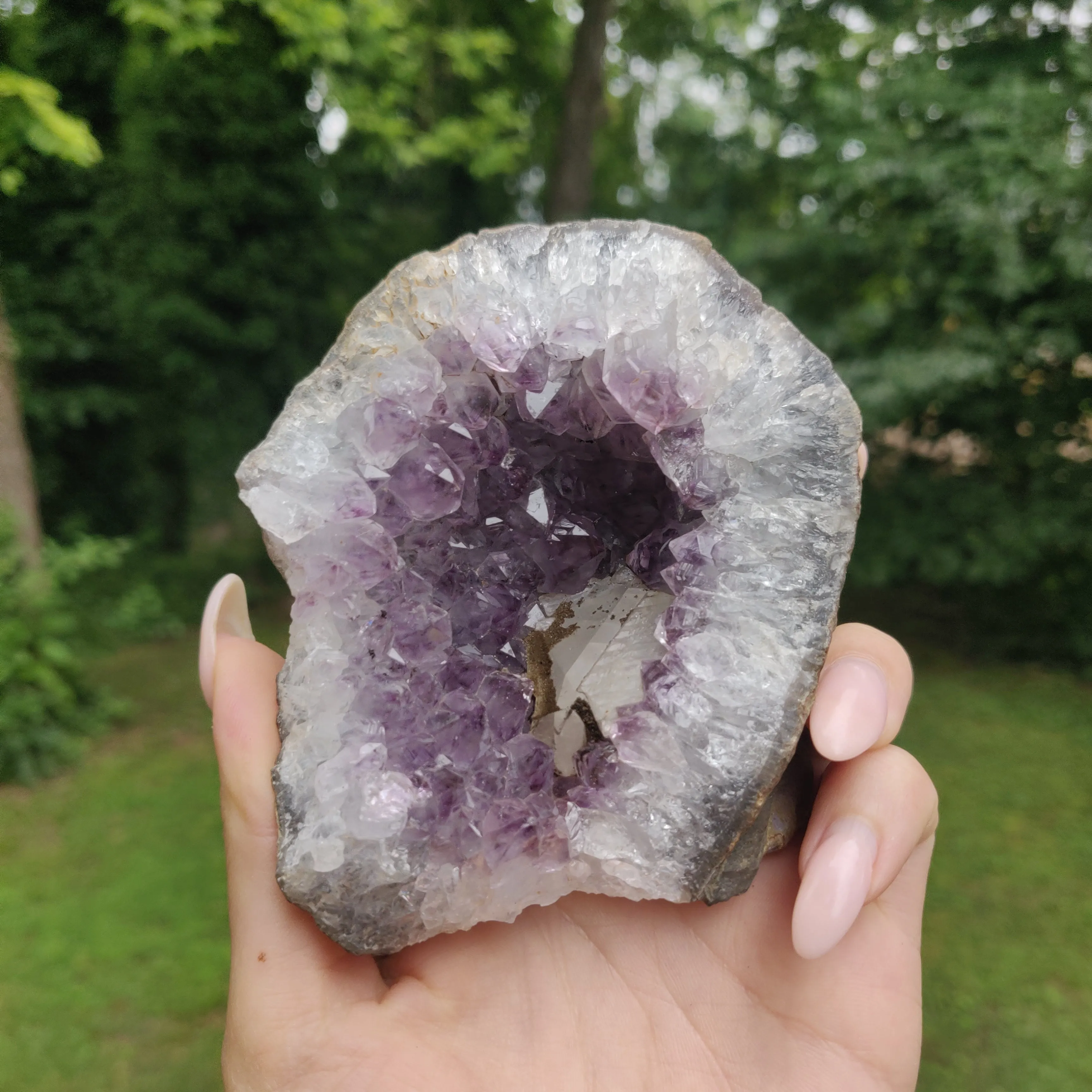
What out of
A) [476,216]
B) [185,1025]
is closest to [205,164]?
[476,216]

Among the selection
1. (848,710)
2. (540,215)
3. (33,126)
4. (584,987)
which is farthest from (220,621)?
(540,215)

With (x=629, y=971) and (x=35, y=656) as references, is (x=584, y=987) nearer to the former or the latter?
(x=629, y=971)

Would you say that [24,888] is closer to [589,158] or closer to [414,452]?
[414,452]

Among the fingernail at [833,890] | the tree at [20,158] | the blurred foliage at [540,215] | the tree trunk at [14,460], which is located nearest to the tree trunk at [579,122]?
the blurred foliage at [540,215]

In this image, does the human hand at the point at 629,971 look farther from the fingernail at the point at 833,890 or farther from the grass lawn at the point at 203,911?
the grass lawn at the point at 203,911

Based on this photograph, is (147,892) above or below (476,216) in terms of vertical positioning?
below

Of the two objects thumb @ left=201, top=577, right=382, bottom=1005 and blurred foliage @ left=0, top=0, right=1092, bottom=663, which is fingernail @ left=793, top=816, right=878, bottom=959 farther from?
blurred foliage @ left=0, top=0, right=1092, bottom=663
